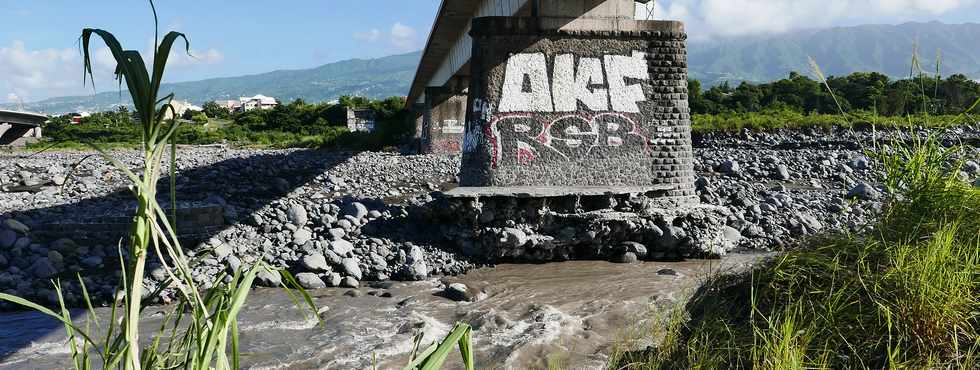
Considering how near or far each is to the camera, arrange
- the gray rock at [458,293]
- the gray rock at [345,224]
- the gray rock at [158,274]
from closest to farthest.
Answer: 1. the gray rock at [458,293]
2. the gray rock at [158,274]
3. the gray rock at [345,224]

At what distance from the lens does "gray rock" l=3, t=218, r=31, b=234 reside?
11.4 meters

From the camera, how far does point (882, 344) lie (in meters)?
3.67

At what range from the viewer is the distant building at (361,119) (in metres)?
57.9

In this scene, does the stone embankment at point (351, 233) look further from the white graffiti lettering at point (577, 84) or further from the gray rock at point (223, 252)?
the white graffiti lettering at point (577, 84)

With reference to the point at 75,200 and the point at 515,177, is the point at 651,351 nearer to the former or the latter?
the point at 515,177

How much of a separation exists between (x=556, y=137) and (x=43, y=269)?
7863 millimetres

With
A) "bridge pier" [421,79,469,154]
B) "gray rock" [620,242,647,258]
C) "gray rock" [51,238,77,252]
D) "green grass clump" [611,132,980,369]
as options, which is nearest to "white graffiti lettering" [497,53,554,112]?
"gray rock" [620,242,647,258]

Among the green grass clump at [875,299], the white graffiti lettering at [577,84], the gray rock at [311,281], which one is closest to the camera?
the green grass clump at [875,299]

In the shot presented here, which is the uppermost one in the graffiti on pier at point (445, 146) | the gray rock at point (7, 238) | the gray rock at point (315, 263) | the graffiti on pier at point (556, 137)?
the graffiti on pier at point (556, 137)

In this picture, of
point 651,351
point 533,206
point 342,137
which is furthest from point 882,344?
point 342,137

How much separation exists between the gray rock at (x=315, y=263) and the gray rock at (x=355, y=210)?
2437 millimetres

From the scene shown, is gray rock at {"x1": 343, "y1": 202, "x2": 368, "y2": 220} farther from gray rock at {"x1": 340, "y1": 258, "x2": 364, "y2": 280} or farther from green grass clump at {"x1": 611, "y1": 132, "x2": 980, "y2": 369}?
green grass clump at {"x1": 611, "y1": 132, "x2": 980, "y2": 369}

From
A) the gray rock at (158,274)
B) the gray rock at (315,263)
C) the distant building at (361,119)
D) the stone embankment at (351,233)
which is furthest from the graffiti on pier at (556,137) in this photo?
the distant building at (361,119)

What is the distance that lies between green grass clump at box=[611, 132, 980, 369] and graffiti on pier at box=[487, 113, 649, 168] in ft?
27.1
